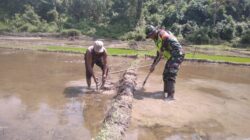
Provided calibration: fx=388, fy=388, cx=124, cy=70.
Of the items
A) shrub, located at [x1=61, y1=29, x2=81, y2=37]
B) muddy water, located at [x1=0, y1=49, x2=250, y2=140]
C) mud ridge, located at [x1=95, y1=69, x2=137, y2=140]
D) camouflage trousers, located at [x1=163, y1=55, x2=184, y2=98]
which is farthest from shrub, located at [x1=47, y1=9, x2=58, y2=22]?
mud ridge, located at [x1=95, y1=69, x2=137, y2=140]

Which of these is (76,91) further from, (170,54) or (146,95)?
(170,54)

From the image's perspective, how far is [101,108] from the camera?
24.7 ft

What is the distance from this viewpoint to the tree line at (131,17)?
2917cm

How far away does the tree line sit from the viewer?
2917 cm

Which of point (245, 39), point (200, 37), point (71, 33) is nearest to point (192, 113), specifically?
point (200, 37)

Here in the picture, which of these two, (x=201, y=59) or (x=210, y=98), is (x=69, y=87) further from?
(x=201, y=59)

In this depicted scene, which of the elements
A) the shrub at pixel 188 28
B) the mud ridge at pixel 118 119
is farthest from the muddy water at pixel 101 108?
the shrub at pixel 188 28

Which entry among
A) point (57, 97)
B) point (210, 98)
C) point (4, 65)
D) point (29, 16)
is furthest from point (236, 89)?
point (29, 16)

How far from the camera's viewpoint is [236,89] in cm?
1041

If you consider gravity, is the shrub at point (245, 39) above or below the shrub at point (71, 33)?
below

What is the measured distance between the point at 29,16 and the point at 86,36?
7486 mm

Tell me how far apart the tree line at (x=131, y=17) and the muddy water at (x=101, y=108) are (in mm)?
17492

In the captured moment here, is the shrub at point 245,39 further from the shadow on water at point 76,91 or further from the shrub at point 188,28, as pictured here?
the shadow on water at point 76,91

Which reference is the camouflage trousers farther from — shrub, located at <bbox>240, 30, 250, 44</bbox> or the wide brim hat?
shrub, located at <bbox>240, 30, 250, 44</bbox>
